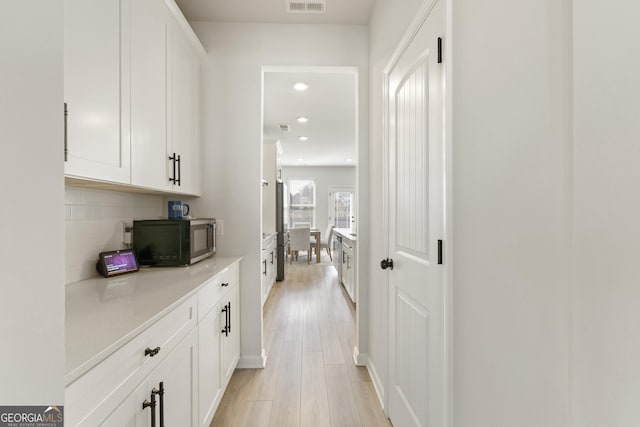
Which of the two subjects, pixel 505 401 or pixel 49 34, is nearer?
pixel 49 34

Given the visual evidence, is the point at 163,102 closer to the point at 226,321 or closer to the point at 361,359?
the point at 226,321

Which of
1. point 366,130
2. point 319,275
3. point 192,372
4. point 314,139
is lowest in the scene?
point 319,275

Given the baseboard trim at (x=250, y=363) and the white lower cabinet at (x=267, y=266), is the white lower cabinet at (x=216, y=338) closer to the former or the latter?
the baseboard trim at (x=250, y=363)

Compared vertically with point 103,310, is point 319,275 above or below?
below

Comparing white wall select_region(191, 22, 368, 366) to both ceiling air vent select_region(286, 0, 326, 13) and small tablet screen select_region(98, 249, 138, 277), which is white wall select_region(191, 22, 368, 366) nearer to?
ceiling air vent select_region(286, 0, 326, 13)

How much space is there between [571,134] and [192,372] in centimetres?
163

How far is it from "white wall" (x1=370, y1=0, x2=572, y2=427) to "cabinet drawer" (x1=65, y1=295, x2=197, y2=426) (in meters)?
1.05

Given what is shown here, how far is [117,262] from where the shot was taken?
5.67 feet

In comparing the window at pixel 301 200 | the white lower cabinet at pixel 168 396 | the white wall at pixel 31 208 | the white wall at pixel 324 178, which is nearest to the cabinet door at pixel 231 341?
the white lower cabinet at pixel 168 396

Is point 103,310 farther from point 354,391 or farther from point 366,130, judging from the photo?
point 366,130

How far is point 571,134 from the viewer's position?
61 centimetres

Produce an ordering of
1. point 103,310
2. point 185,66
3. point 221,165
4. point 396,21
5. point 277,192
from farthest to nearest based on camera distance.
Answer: point 277,192 → point 221,165 → point 185,66 → point 396,21 → point 103,310

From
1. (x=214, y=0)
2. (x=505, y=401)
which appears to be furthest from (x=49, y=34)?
(x=214, y=0)

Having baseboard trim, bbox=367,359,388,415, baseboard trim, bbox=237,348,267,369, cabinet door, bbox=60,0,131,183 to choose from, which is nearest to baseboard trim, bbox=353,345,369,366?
baseboard trim, bbox=367,359,388,415
